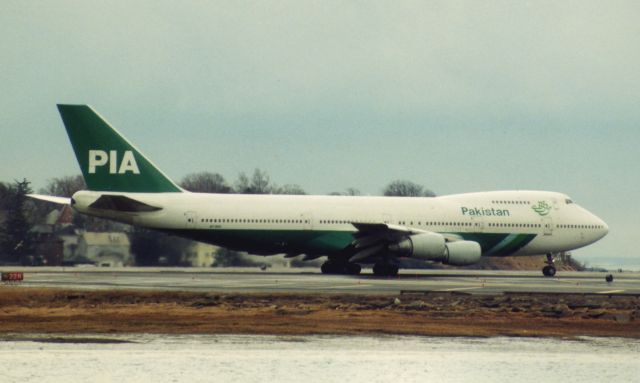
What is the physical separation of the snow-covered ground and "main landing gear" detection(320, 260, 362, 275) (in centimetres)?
3078

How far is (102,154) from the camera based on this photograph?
47875 mm

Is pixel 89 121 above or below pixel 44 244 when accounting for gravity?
above

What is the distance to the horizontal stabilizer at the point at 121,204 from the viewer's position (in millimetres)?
46906

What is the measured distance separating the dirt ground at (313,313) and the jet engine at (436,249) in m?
15.9

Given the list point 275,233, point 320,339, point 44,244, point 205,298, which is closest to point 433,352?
point 320,339

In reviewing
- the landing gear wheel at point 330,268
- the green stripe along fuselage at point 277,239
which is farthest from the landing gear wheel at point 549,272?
the landing gear wheel at point 330,268

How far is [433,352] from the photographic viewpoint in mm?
17844

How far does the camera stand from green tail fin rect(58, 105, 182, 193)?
1880 inches

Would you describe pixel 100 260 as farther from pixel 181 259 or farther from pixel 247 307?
pixel 247 307

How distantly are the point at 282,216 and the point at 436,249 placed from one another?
24.4 ft

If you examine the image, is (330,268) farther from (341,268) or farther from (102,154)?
(102,154)

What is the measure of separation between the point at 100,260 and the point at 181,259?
11414mm

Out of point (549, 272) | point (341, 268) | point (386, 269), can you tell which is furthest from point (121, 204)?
point (549, 272)

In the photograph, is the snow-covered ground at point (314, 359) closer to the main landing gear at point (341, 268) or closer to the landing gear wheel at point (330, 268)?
the main landing gear at point (341, 268)
